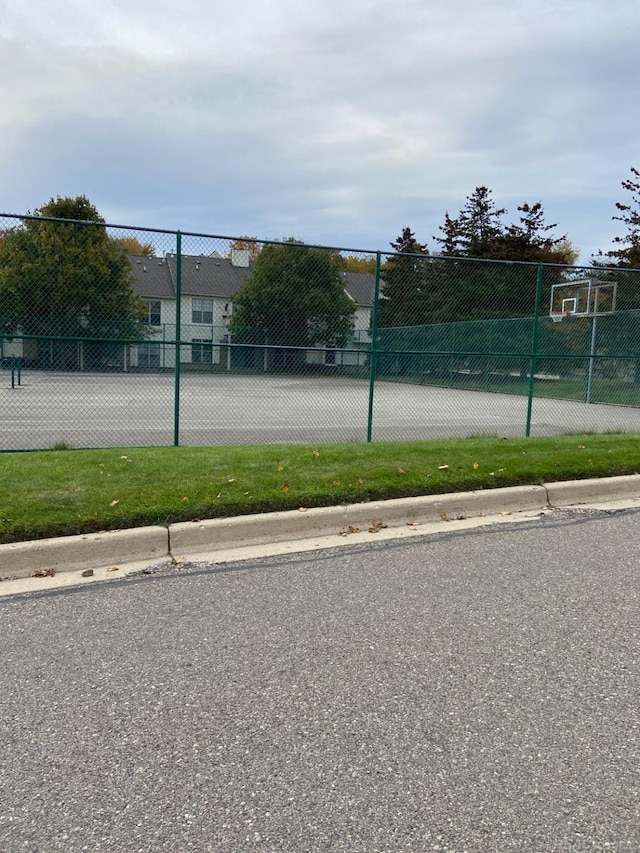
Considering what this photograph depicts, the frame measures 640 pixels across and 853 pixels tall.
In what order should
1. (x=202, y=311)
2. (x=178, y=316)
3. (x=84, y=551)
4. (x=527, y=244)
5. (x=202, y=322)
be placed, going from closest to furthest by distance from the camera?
(x=84, y=551), (x=178, y=316), (x=202, y=322), (x=202, y=311), (x=527, y=244)

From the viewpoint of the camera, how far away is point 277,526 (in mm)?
5707

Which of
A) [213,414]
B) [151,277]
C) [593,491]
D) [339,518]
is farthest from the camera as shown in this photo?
[213,414]

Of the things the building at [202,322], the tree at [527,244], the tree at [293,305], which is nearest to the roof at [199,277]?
the building at [202,322]

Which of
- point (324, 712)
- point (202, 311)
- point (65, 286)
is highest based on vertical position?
point (65, 286)

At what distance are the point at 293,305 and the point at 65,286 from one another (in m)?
3.21

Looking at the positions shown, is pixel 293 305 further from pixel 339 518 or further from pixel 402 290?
pixel 339 518

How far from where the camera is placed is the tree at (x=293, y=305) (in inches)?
403

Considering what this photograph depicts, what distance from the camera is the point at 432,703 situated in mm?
3109

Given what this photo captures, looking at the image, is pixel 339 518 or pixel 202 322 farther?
pixel 202 322

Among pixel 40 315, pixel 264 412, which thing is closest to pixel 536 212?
pixel 264 412

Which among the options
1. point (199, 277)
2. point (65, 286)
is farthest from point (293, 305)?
point (65, 286)

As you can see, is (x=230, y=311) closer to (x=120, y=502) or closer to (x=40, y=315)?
(x=40, y=315)

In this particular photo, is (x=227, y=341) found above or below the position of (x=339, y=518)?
above

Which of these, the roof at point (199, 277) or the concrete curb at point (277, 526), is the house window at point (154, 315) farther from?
the concrete curb at point (277, 526)
